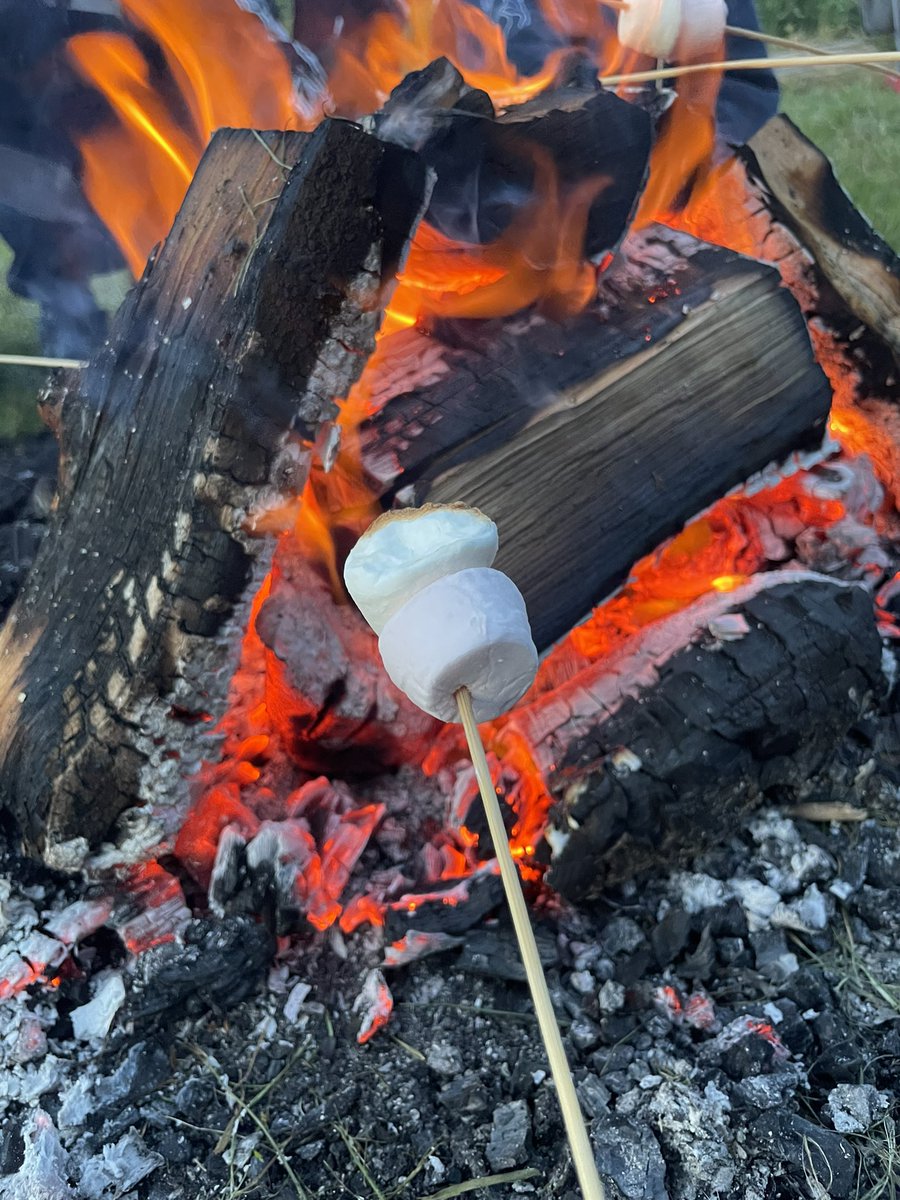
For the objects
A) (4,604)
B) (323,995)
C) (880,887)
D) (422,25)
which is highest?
(422,25)

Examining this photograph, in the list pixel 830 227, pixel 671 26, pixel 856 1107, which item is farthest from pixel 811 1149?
pixel 671 26

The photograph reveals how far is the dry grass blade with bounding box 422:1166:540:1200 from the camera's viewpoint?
62.1 inches

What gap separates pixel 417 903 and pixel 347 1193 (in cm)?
56

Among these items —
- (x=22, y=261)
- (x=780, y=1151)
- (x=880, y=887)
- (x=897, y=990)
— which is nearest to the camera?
A: (x=780, y=1151)

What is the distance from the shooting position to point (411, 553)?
1372 mm

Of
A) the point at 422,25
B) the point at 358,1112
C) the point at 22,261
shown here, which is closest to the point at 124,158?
the point at 22,261

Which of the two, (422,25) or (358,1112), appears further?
(422,25)

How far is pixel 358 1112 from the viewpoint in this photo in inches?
67.5

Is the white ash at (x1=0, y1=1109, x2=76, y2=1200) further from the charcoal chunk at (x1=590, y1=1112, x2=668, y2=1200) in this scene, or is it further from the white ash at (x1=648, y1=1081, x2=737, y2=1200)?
the white ash at (x1=648, y1=1081, x2=737, y2=1200)

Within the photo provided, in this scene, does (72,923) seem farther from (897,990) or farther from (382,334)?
(897,990)

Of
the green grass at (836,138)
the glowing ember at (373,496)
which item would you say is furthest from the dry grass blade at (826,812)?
the green grass at (836,138)

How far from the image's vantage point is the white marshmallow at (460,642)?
51.6 inches

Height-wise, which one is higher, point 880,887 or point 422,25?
point 422,25

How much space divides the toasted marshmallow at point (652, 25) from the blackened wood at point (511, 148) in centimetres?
39
